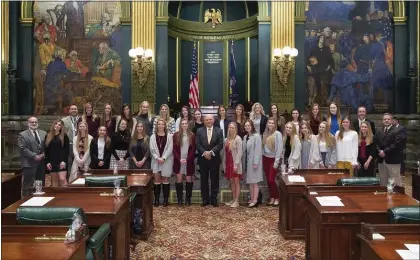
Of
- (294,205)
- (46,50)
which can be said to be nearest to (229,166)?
(294,205)

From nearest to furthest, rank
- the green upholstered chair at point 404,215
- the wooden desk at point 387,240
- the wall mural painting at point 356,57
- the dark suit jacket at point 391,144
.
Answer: the wooden desk at point 387,240
the green upholstered chair at point 404,215
the dark suit jacket at point 391,144
the wall mural painting at point 356,57

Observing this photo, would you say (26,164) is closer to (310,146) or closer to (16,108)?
(310,146)

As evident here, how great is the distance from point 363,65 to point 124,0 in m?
7.71

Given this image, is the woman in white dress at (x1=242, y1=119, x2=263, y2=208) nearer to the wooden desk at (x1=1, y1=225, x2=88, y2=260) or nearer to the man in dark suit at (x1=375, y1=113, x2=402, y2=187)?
the man in dark suit at (x1=375, y1=113, x2=402, y2=187)

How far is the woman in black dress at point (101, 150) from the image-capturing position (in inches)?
334

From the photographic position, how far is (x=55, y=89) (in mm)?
14602

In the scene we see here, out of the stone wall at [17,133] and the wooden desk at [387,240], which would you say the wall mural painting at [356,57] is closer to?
the stone wall at [17,133]

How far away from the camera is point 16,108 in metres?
14.4

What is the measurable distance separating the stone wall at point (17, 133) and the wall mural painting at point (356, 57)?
88 cm

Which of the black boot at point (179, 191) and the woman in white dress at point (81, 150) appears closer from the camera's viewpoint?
the woman in white dress at point (81, 150)

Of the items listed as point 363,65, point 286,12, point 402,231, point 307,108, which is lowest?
point 402,231

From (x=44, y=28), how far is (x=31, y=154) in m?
7.48

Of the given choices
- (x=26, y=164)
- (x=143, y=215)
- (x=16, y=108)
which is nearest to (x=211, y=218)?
(x=143, y=215)

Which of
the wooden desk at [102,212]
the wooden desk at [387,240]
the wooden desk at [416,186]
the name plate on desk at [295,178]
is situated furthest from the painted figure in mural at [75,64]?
the wooden desk at [387,240]
